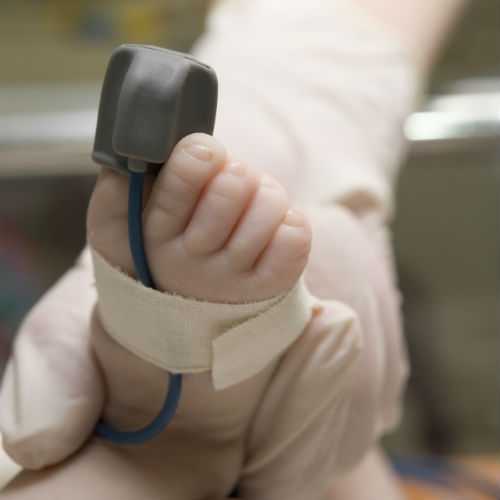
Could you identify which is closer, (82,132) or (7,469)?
(7,469)

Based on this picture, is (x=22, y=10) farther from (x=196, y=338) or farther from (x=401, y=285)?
(x=196, y=338)

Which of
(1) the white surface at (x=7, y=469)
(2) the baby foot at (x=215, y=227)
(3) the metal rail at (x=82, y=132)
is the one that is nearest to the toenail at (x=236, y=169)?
(2) the baby foot at (x=215, y=227)

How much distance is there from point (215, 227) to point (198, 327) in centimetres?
4

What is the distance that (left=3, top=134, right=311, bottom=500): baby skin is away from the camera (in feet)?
0.82

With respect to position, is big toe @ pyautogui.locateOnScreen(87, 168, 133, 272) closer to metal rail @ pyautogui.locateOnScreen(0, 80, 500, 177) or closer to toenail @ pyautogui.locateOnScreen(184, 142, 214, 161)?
toenail @ pyautogui.locateOnScreen(184, 142, 214, 161)

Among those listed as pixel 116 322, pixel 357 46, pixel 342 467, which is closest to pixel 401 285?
pixel 357 46

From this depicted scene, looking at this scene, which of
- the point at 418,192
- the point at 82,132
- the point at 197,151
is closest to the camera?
the point at 197,151

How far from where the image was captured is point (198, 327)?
269 millimetres

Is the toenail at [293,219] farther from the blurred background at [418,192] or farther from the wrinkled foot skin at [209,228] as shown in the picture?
the blurred background at [418,192]

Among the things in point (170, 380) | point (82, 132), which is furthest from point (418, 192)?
point (170, 380)

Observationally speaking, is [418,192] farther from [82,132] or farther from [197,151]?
[197,151]

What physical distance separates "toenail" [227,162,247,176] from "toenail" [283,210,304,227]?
22 mm

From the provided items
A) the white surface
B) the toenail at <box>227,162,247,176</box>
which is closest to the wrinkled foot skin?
the toenail at <box>227,162,247,176</box>

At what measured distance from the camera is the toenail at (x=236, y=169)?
0.81ft
